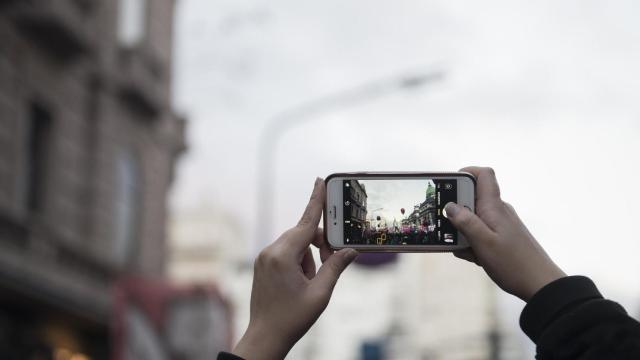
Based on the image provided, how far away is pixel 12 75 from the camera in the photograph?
1745 centimetres

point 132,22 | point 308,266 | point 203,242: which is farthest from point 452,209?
point 203,242

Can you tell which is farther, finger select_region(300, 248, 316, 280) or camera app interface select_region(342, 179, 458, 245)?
camera app interface select_region(342, 179, 458, 245)

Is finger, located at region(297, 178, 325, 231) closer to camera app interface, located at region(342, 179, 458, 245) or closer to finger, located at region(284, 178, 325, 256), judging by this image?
finger, located at region(284, 178, 325, 256)

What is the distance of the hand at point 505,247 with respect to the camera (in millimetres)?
1986

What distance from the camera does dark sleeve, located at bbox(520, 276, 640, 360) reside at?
179cm

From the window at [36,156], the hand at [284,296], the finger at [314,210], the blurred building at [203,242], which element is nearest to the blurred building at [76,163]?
the window at [36,156]

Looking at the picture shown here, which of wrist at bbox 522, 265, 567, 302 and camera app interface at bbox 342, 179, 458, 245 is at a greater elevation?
camera app interface at bbox 342, 179, 458, 245

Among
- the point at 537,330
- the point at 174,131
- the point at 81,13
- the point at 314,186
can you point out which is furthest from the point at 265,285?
the point at 174,131

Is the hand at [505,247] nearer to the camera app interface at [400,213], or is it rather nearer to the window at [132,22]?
the camera app interface at [400,213]

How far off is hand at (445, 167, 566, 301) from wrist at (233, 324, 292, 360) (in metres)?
0.39

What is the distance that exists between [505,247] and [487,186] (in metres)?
0.23

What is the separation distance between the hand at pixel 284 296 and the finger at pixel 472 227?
0.23m

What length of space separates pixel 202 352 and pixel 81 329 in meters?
3.96

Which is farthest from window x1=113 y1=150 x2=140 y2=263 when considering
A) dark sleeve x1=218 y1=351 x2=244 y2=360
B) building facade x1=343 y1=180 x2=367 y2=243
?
dark sleeve x1=218 y1=351 x2=244 y2=360
